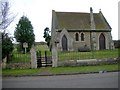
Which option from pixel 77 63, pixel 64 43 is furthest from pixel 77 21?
pixel 77 63

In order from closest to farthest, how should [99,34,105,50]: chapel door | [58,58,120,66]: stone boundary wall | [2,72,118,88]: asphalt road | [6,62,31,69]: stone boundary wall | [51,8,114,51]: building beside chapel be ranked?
[2,72,118,88]: asphalt road
[6,62,31,69]: stone boundary wall
[58,58,120,66]: stone boundary wall
[51,8,114,51]: building beside chapel
[99,34,105,50]: chapel door

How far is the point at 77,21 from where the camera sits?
197 feet

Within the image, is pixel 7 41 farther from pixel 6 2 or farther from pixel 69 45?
pixel 69 45

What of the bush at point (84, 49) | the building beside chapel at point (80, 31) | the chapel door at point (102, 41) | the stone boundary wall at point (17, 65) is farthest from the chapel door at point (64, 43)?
the stone boundary wall at point (17, 65)

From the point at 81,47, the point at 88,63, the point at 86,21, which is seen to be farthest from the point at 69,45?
the point at 88,63

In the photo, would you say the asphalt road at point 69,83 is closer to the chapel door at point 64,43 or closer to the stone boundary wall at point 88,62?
the stone boundary wall at point 88,62

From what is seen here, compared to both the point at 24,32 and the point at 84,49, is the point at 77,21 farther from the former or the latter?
the point at 24,32

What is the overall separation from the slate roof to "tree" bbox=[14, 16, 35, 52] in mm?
10264

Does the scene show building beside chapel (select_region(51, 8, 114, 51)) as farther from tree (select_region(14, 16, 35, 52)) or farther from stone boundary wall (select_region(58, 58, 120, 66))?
stone boundary wall (select_region(58, 58, 120, 66))

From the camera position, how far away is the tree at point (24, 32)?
219 feet

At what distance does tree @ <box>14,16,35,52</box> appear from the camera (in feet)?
219

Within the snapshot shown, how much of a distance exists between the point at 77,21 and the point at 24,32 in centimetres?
1480

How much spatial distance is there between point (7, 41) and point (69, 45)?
1069 inches

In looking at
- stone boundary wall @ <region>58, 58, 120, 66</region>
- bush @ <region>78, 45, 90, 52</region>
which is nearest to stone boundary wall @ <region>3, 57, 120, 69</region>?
stone boundary wall @ <region>58, 58, 120, 66</region>
